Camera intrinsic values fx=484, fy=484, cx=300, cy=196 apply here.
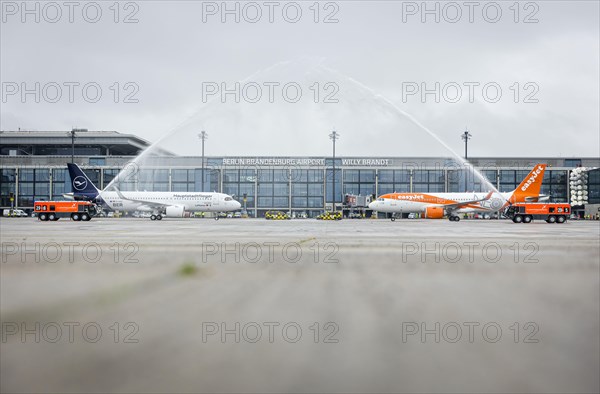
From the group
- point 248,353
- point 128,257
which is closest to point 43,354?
point 248,353

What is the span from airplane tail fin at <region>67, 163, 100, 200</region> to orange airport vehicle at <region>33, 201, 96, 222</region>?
273 inches

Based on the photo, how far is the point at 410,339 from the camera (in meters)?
6.38

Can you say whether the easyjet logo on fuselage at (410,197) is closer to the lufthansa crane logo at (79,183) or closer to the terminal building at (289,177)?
the terminal building at (289,177)

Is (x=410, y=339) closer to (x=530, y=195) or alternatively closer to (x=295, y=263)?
(x=295, y=263)

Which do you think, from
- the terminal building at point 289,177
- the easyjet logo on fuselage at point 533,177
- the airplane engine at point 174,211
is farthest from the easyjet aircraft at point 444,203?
the terminal building at point 289,177

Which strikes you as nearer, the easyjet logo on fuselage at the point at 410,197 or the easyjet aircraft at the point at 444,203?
the easyjet aircraft at the point at 444,203

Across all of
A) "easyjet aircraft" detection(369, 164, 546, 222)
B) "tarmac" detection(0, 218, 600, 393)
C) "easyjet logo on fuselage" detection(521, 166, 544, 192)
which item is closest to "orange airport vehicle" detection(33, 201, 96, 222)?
"easyjet aircraft" detection(369, 164, 546, 222)

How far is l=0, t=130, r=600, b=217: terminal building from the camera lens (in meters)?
117

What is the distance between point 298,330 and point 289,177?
112208 millimetres

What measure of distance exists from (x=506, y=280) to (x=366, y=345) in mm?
6994

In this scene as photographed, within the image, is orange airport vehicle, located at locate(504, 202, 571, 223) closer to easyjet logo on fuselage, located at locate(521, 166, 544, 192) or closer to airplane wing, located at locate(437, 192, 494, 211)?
easyjet logo on fuselage, located at locate(521, 166, 544, 192)

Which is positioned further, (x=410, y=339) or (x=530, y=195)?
(x=530, y=195)

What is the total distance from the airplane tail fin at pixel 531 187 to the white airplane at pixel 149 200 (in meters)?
44.5

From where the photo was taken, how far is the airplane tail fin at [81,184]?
7150cm
